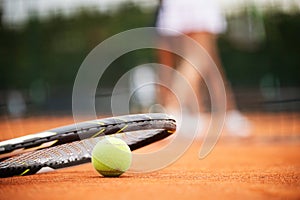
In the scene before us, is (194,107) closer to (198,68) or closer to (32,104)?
(198,68)

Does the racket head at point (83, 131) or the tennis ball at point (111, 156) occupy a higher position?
the racket head at point (83, 131)

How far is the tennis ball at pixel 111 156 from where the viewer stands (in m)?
2.16

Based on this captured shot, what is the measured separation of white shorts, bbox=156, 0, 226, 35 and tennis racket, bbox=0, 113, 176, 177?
9.06ft

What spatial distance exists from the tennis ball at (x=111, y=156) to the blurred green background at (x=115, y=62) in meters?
6.53

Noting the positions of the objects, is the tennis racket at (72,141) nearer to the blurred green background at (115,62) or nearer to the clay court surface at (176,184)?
the clay court surface at (176,184)

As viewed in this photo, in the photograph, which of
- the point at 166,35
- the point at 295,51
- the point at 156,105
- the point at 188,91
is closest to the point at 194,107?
the point at 188,91

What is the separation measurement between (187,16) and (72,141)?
123 inches

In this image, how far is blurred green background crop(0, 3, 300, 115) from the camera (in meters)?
8.62

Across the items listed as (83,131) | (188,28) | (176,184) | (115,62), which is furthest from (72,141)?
(115,62)

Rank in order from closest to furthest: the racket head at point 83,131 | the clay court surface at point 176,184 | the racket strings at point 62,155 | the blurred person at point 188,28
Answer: the clay court surface at point 176,184, the racket head at point 83,131, the racket strings at point 62,155, the blurred person at point 188,28

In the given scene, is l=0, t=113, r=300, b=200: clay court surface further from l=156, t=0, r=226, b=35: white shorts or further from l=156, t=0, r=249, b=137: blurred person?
l=156, t=0, r=226, b=35: white shorts

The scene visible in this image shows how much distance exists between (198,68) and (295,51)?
4.01m

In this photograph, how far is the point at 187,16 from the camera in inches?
201

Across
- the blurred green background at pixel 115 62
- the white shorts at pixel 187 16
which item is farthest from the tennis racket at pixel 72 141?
the blurred green background at pixel 115 62
